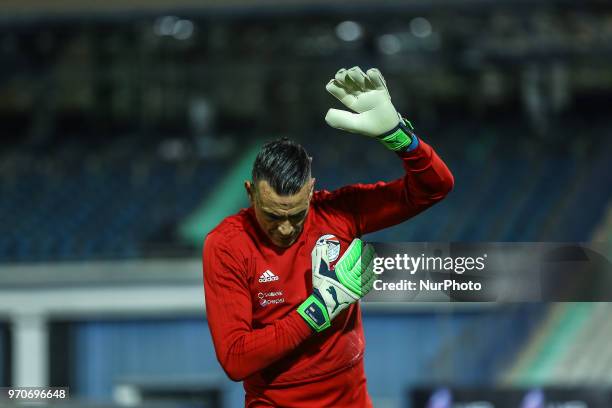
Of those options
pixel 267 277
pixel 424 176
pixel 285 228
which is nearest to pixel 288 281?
pixel 267 277

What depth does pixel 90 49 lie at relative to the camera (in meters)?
12.2

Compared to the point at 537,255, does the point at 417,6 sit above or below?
above

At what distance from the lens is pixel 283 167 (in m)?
2.89

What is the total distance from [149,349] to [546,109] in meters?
6.03

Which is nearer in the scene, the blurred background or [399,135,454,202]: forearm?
[399,135,454,202]: forearm

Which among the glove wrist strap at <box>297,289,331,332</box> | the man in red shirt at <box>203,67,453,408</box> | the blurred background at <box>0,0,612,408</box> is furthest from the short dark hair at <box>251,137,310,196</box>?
the blurred background at <box>0,0,612,408</box>

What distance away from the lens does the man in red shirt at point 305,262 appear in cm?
288

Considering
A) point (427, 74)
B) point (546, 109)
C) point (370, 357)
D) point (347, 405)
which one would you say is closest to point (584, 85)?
point (546, 109)

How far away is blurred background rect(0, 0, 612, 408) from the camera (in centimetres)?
809

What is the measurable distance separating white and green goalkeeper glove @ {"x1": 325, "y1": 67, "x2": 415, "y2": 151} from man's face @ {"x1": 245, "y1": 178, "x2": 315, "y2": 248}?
220 millimetres

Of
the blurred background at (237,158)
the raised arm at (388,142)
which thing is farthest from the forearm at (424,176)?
the blurred background at (237,158)

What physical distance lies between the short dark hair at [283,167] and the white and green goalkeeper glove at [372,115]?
0.47ft

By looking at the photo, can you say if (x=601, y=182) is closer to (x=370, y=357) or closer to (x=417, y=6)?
(x=417, y=6)

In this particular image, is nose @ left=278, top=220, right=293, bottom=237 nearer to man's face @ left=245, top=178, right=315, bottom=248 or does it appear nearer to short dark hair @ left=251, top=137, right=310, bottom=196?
man's face @ left=245, top=178, right=315, bottom=248
